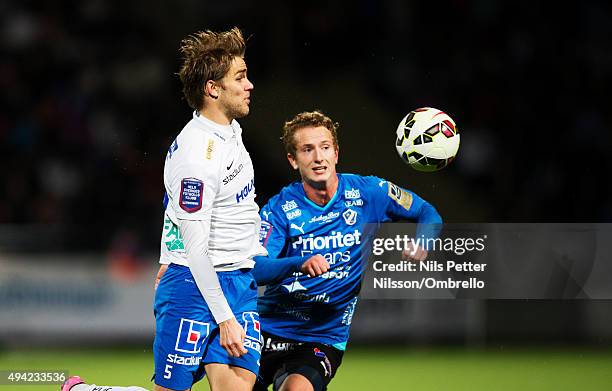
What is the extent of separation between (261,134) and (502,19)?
4.98m

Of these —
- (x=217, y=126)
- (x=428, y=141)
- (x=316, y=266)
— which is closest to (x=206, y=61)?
(x=217, y=126)

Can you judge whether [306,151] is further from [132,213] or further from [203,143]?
[132,213]

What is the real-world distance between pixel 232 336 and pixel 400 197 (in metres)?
1.73

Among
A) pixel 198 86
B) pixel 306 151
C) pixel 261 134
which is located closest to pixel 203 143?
pixel 198 86

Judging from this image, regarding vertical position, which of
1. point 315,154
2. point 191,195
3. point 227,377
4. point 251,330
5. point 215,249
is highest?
point 315,154

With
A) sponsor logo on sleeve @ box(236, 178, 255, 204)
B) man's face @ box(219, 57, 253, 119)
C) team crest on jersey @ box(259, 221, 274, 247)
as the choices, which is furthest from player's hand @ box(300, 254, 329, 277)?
man's face @ box(219, 57, 253, 119)

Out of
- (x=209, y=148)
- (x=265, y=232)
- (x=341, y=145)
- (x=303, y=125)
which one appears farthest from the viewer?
(x=341, y=145)

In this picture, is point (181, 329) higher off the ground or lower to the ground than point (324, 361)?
lower

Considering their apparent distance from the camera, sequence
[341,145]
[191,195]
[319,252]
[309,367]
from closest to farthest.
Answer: [191,195] < [309,367] < [319,252] < [341,145]

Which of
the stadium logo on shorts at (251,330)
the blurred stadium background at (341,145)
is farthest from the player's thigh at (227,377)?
the blurred stadium background at (341,145)

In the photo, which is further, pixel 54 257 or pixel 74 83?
pixel 74 83

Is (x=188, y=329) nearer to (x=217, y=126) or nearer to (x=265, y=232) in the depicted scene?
(x=217, y=126)

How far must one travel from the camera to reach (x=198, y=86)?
4.66 meters

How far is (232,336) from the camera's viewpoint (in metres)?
4.39
